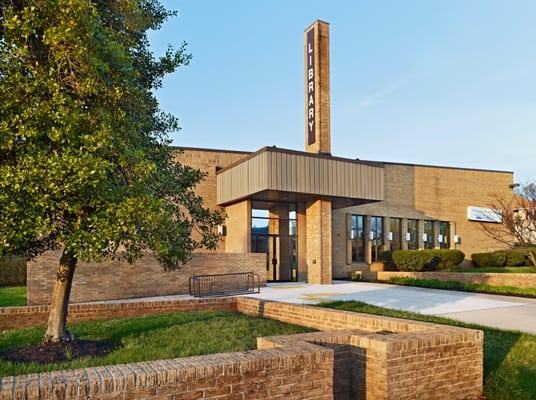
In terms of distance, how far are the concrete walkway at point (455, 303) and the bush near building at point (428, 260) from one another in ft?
23.9

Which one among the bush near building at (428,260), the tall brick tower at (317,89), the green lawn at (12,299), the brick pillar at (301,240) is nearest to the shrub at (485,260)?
the bush near building at (428,260)

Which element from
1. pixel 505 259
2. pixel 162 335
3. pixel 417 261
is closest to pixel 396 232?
pixel 417 261

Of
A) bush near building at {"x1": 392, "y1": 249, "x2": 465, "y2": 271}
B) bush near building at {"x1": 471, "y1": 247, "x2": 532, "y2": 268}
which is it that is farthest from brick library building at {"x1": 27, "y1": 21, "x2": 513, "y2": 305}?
bush near building at {"x1": 392, "y1": 249, "x2": 465, "y2": 271}

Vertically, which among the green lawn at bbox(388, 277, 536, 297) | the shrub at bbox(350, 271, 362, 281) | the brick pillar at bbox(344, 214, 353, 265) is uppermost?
the brick pillar at bbox(344, 214, 353, 265)

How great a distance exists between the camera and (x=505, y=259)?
30375 millimetres

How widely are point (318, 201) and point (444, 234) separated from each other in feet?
48.8

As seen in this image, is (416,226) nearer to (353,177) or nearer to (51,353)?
(353,177)

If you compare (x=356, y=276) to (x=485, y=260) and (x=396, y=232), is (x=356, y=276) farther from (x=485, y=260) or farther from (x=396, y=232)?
(x=485, y=260)

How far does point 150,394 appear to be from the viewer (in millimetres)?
3986

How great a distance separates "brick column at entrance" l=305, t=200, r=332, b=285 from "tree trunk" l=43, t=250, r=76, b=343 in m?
15.9

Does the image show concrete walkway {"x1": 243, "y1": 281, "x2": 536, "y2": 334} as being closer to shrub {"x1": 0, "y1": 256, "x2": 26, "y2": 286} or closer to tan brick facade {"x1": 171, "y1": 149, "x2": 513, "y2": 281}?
tan brick facade {"x1": 171, "y1": 149, "x2": 513, "y2": 281}

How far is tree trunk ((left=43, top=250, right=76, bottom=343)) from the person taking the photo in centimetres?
802

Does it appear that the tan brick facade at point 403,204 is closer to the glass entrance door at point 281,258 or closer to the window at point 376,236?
the window at point 376,236

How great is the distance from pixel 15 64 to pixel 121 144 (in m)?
1.73
